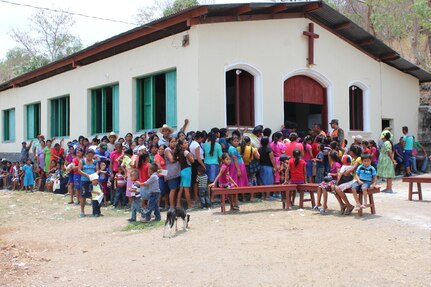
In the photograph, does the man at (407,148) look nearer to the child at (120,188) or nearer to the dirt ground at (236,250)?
the dirt ground at (236,250)

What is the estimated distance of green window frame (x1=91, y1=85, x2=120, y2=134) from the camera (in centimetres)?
1562

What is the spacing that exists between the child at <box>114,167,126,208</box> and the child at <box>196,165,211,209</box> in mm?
2158

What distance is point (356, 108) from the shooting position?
16453 mm

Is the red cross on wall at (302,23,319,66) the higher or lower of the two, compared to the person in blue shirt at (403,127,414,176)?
higher

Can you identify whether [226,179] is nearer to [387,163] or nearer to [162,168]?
[162,168]

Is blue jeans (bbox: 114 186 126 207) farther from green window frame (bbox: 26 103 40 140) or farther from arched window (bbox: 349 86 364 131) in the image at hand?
green window frame (bbox: 26 103 40 140)

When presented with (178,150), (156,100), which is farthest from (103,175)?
(156,100)

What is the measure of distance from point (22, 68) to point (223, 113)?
29.4 metres

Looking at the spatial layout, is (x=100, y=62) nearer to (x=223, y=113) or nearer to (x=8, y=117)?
(x=223, y=113)

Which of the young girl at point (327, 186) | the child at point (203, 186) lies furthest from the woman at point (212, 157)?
the young girl at point (327, 186)

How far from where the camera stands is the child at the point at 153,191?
361 inches

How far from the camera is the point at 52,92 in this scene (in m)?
19.3

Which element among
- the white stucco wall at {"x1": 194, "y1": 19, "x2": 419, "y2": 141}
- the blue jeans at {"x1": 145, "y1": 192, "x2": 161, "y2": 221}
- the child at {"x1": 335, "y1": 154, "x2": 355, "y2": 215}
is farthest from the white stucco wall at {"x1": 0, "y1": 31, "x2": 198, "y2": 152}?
the child at {"x1": 335, "y1": 154, "x2": 355, "y2": 215}

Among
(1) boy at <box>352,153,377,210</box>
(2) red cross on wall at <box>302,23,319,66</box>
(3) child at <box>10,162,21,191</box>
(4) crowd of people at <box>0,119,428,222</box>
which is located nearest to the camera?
(1) boy at <box>352,153,377,210</box>
